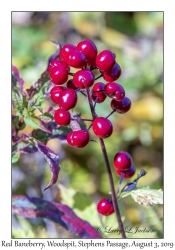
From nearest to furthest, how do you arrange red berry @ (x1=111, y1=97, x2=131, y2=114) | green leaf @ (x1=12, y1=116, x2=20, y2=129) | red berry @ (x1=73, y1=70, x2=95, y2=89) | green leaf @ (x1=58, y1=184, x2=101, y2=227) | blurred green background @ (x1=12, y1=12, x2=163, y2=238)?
1. red berry @ (x1=73, y1=70, x2=95, y2=89)
2. red berry @ (x1=111, y1=97, x2=131, y2=114)
3. green leaf @ (x1=12, y1=116, x2=20, y2=129)
4. green leaf @ (x1=58, y1=184, x2=101, y2=227)
5. blurred green background @ (x1=12, y1=12, x2=163, y2=238)

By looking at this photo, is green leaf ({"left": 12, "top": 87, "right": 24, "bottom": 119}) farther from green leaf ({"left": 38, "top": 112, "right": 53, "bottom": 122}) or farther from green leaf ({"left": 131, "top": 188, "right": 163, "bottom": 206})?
green leaf ({"left": 131, "top": 188, "right": 163, "bottom": 206})

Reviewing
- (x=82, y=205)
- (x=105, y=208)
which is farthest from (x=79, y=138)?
(x=82, y=205)

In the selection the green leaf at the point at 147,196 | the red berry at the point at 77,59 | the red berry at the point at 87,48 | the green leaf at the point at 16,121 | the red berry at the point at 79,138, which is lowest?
the green leaf at the point at 147,196

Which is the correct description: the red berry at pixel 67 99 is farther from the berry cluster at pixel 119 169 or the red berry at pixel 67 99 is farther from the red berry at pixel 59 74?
the berry cluster at pixel 119 169

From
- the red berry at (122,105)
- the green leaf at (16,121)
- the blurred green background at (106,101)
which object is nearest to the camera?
the red berry at (122,105)

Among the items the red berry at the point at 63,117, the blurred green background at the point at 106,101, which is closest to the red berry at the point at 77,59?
the red berry at the point at 63,117

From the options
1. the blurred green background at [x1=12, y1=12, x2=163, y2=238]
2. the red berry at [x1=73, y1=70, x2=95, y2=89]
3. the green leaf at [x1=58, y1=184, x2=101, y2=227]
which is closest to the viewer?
the red berry at [x1=73, y1=70, x2=95, y2=89]

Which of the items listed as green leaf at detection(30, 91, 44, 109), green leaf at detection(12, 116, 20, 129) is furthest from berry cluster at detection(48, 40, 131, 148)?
green leaf at detection(12, 116, 20, 129)
